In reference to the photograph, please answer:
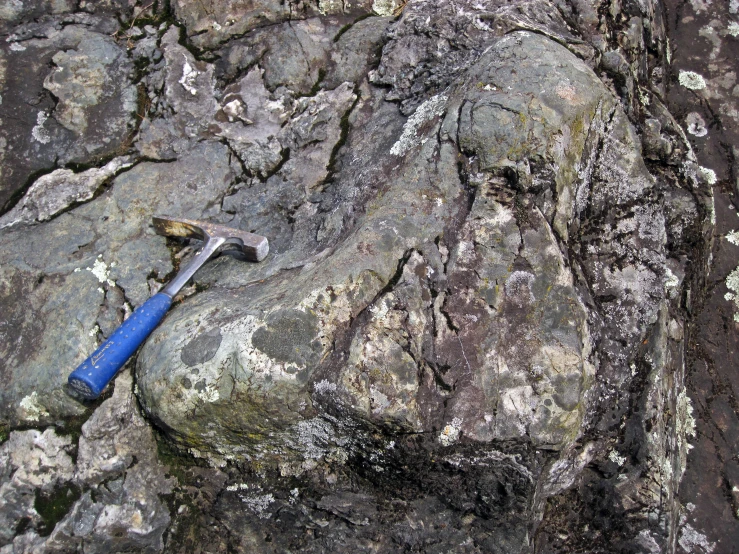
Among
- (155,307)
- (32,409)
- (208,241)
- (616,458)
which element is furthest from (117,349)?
(616,458)

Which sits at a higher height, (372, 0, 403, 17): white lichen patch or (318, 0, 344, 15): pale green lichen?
(318, 0, 344, 15): pale green lichen

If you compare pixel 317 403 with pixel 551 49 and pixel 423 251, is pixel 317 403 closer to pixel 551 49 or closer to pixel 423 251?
pixel 423 251

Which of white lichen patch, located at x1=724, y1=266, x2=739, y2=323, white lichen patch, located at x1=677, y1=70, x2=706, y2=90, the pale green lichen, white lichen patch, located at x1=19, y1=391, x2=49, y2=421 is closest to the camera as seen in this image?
white lichen patch, located at x1=19, y1=391, x2=49, y2=421

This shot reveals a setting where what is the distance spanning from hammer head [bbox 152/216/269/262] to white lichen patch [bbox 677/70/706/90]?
8.27 feet

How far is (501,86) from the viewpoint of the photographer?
2389mm

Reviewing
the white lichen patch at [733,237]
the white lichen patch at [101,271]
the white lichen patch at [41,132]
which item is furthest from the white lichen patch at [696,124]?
the white lichen patch at [41,132]

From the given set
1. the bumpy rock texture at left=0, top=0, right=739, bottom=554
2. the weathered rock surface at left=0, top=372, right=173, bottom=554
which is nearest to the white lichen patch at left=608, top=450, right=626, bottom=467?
the bumpy rock texture at left=0, top=0, right=739, bottom=554

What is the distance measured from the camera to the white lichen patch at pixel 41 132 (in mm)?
2852

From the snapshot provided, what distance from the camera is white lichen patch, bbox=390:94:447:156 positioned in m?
2.51

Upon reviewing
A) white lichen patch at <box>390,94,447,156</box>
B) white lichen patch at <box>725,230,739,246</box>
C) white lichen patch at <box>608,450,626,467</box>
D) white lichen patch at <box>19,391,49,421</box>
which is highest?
→ white lichen patch at <box>390,94,447,156</box>

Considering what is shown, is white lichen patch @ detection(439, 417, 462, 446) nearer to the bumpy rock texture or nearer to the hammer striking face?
the bumpy rock texture

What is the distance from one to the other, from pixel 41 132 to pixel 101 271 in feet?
Result: 2.87

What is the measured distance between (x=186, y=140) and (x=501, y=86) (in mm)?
1440

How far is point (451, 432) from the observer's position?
2021mm
